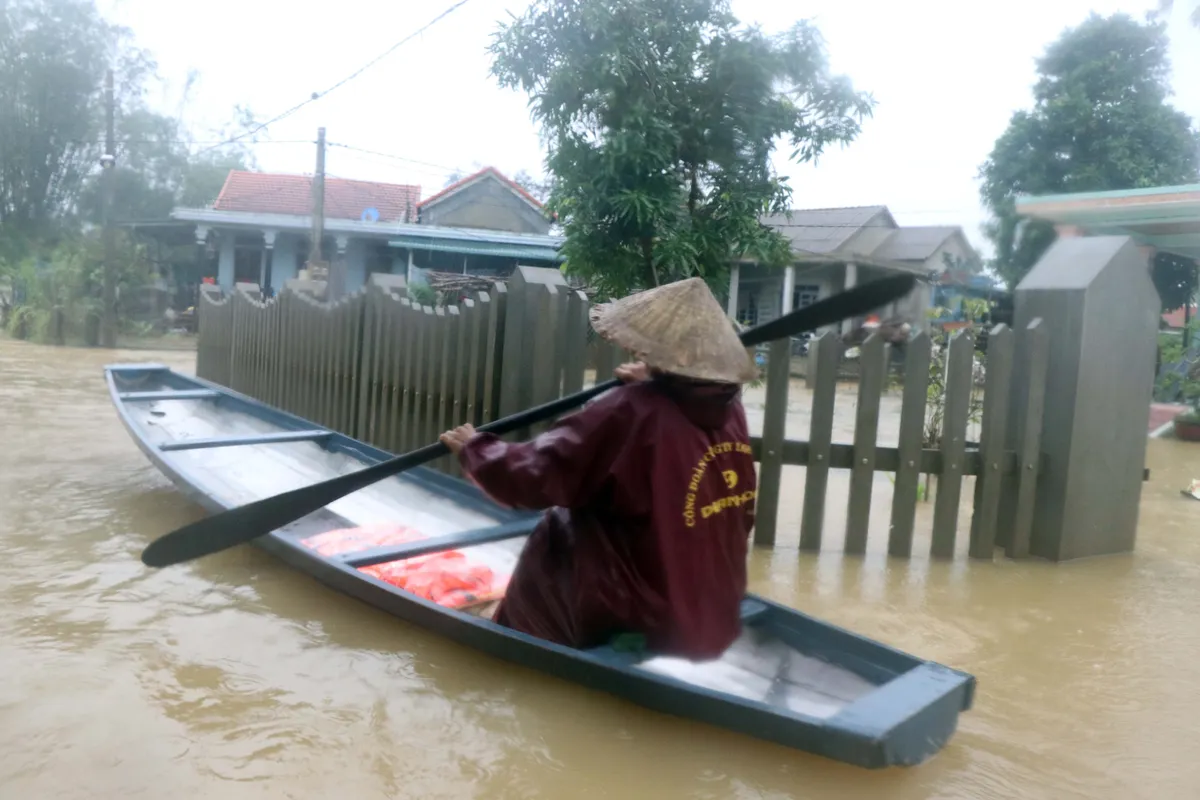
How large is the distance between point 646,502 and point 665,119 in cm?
577

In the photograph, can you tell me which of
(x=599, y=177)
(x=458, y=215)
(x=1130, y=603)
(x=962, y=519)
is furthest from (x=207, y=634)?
(x=458, y=215)

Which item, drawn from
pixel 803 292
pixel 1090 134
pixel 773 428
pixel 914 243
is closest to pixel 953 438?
pixel 773 428

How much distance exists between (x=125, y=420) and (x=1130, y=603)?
226 inches

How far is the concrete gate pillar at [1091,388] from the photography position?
4.92 metres

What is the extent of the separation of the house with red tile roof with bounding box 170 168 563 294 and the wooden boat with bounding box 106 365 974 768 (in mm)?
15013

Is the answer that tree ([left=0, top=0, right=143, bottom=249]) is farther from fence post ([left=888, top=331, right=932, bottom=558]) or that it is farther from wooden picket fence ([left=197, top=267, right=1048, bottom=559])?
fence post ([left=888, top=331, right=932, bottom=558])

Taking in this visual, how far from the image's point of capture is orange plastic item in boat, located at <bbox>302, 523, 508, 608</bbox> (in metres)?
3.79

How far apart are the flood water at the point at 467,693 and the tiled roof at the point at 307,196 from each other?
21.3 metres

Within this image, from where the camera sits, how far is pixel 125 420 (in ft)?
20.0

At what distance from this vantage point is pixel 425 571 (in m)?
4.02

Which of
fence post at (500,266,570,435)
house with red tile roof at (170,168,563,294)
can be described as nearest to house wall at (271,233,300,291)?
house with red tile roof at (170,168,563,294)

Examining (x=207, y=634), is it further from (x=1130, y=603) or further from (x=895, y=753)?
(x=1130, y=603)

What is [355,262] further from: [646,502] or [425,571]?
[646,502]

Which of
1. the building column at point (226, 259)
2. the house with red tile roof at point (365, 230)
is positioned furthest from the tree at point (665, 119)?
the building column at point (226, 259)
